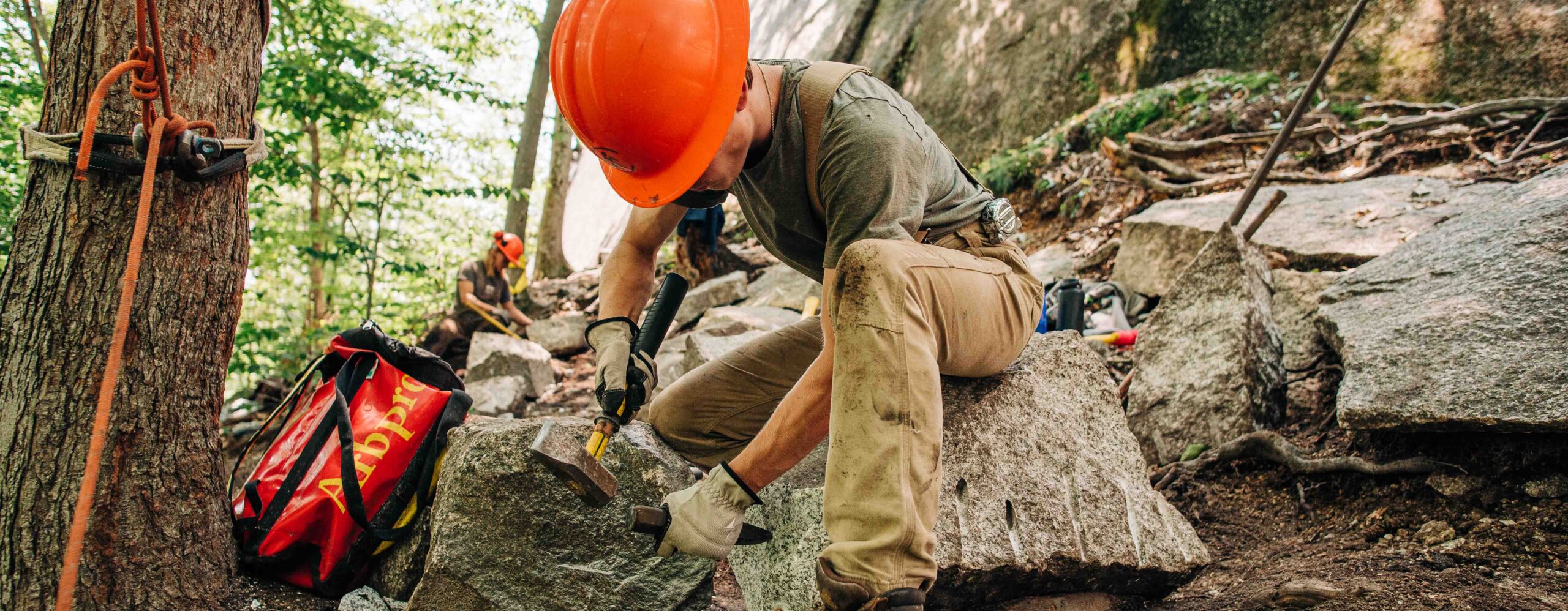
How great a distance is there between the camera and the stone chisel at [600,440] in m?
1.84

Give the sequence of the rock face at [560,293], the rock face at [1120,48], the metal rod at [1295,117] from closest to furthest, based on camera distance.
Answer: the metal rod at [1295,117]
the rock face at [1120,48]
the rock face at [560,293]

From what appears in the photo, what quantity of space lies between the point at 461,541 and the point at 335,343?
3.04 feet

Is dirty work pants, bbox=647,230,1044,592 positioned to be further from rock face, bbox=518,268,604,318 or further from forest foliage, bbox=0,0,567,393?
rock face, bbox=518,268,604,318

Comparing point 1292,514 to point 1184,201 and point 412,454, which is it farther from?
point 1184,201

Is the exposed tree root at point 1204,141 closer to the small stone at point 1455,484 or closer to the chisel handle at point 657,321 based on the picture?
the small stone at point 1455,484

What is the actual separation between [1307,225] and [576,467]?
4.33m

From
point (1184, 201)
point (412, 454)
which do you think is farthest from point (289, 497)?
point (1184, 201)

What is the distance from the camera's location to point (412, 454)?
2.43 meters

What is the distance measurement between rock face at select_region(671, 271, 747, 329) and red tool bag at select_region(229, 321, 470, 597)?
194 inches

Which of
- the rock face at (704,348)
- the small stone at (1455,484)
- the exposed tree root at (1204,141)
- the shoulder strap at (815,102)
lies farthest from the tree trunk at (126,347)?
the exposed tree root at (1204,141)

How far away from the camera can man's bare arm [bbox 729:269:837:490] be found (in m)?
1.79

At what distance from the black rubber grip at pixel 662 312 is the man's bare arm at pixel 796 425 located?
658 millimetres

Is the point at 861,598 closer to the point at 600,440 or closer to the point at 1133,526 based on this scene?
the point at 600,440

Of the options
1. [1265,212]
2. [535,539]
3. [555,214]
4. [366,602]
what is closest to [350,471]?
[366,602]
